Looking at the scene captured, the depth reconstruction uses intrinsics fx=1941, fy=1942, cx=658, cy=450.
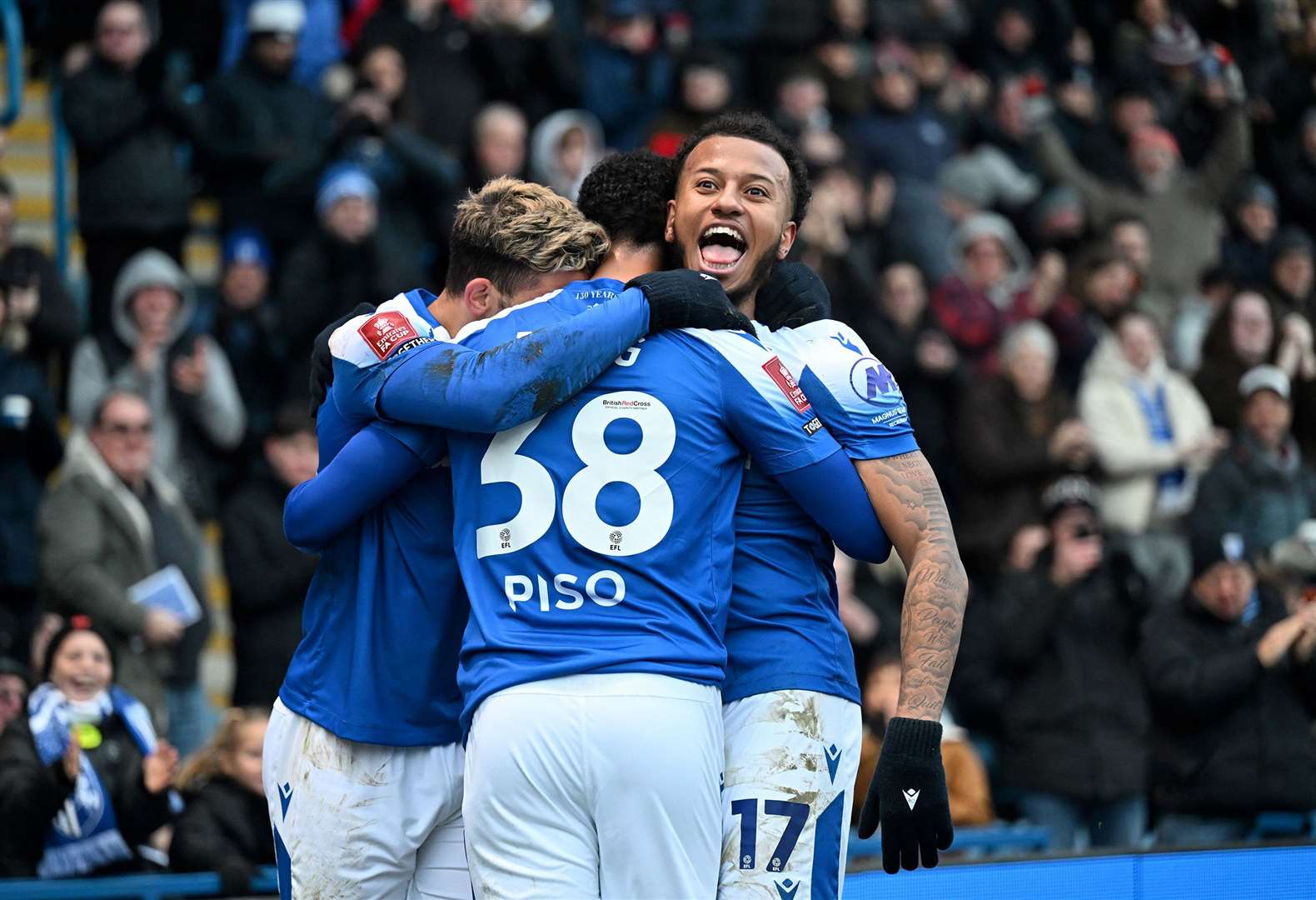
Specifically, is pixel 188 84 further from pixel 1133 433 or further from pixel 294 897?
pixel 294 897

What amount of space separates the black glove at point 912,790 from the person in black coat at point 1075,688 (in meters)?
4.47

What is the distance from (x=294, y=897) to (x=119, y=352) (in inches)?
212

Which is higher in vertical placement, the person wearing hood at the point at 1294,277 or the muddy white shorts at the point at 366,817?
the person wearing hood at the point at 1294,277

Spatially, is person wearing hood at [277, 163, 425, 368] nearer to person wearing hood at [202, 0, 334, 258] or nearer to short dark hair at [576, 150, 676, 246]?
person wearing hood at [202, 0, 334, 258]

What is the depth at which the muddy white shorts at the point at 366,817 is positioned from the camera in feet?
14.7

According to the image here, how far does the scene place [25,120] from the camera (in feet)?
37.4

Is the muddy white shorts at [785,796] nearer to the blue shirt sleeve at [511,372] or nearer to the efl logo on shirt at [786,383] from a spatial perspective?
the efl logo on shirt at [786,383]

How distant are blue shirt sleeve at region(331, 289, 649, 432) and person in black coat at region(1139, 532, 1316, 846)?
511 cm

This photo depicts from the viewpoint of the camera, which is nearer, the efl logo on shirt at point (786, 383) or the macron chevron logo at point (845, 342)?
the efl logo on shirt at point (786, 383)

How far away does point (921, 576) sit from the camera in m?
4.32

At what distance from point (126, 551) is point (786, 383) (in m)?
5.01

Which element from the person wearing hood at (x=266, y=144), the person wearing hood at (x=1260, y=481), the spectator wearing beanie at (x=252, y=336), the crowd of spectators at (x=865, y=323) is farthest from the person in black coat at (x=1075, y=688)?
the person wearing hood at (x=266, y=144)


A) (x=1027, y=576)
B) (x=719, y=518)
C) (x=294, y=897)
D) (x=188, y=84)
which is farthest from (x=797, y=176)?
(x=188, y=84)

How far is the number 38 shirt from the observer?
404 cm
